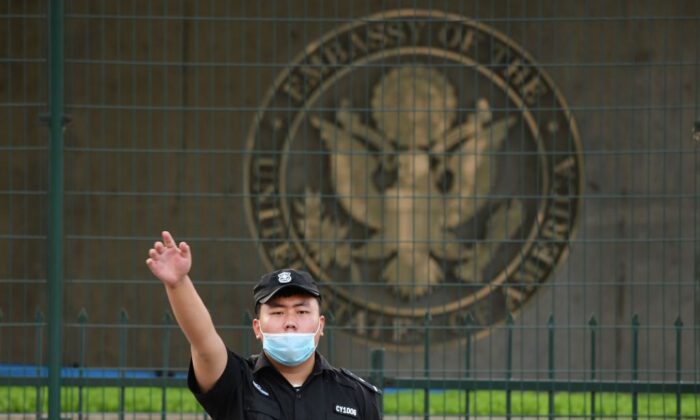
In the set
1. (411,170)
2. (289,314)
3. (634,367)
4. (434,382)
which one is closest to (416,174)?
(411,170)

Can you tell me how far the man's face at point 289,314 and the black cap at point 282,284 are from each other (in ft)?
0.11

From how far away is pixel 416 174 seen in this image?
10.0 meters

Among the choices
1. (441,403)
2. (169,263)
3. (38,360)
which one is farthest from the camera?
(441,403)

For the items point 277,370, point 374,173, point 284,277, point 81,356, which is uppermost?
point 374,173

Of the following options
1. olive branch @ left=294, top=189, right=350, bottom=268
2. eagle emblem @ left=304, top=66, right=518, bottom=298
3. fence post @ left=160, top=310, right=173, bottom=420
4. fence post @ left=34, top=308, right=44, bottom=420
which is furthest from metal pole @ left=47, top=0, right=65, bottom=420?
eagle emblem @ left=304, top=66, right=518, bottom=298

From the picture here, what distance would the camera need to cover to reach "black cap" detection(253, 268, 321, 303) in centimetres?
434

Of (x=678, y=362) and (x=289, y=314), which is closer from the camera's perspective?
(x=289, y=314)

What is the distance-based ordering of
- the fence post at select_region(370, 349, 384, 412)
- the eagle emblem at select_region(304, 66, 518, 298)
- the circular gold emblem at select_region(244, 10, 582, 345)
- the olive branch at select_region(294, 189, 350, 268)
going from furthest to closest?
the eagle emblem at select_region(304, 66, 518, 298) < the circular gold emblem at select_region(244, 10, 582, 345) < the olive branch at select_region(294, 189, 350, 268) < the fence post at select_region(370, 349, 384, 412)

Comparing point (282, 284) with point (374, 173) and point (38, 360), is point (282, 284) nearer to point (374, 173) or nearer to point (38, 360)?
point (38, 360)

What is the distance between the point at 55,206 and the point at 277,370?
4.31 meters

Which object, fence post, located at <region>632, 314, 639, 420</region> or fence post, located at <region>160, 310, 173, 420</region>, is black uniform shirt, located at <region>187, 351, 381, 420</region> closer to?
fence post, located at <region>160, 310, 173, 420</region>

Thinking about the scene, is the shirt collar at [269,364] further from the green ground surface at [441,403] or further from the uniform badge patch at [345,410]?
the green ground surface at [441,403]

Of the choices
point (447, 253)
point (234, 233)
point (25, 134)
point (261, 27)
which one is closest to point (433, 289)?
point (447, 253)

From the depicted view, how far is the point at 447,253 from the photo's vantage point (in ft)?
33.2
